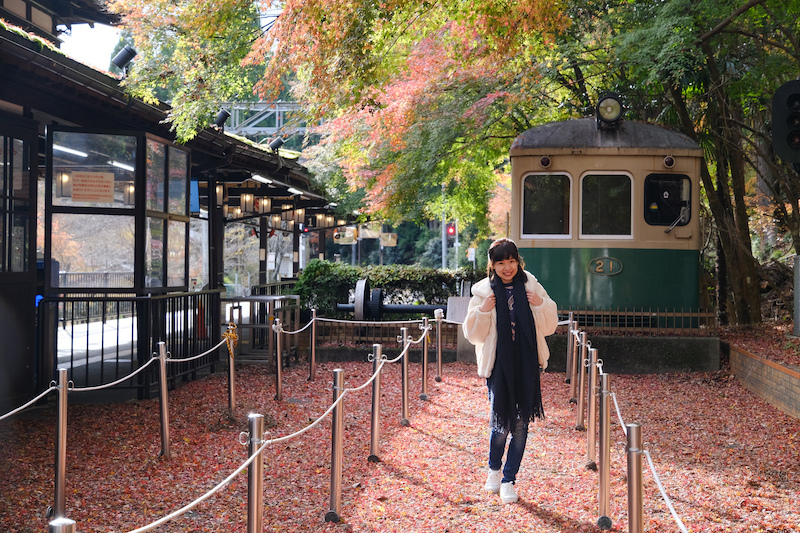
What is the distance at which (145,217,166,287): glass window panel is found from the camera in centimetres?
927

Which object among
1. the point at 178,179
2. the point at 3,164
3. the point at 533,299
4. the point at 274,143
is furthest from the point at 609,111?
the point at 3,164

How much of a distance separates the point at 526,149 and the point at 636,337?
10.5ft

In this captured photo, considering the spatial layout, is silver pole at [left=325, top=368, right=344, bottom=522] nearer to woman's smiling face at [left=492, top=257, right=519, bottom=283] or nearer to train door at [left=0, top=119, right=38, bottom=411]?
woman's smiling face at [left=492, top=257, right=519, bottom=283]

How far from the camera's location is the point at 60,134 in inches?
340

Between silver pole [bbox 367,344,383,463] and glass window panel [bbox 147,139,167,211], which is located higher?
glass window panel [bbox 147,139,167,211]

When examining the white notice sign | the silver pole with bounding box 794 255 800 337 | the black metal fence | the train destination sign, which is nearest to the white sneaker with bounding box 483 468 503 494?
the black metal fence

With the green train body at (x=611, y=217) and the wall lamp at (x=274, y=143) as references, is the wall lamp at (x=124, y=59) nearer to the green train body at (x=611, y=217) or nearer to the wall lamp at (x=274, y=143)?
the wall lamp at (x=274, y=143)

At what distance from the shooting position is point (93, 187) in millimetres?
8766

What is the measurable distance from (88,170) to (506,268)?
5773 mm

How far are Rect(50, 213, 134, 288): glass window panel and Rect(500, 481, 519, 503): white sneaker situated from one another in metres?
5.54

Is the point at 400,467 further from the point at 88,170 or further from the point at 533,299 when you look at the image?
the point at 88,170

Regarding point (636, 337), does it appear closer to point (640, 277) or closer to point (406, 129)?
point (640, 277)

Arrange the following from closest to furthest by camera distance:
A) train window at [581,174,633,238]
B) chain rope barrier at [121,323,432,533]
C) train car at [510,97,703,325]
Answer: chain rope barrier at [121,323,432,533] → train car at [510,97,703,325] → train window at [581,174,633,238]

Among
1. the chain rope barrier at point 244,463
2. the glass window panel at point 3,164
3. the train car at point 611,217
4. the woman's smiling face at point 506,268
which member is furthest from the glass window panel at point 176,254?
the woman's smiling face at point 506,268
